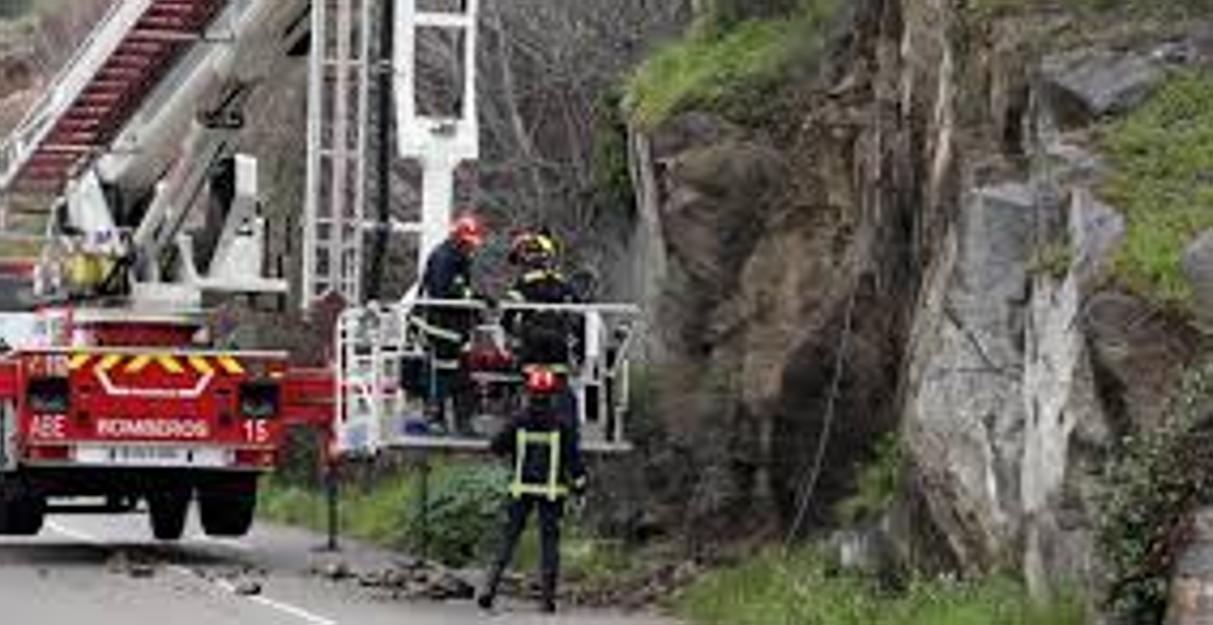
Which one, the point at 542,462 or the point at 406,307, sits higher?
the point at 406,307

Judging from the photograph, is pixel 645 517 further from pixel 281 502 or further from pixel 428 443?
pixel 281 502

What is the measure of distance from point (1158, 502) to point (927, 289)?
4.71 m

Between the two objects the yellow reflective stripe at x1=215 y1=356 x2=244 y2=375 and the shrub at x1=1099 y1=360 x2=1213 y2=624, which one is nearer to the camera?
the shrub at x1=1099 y1=360 x2=1213 y2=624

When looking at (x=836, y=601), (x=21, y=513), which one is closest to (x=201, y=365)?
(x=21, y=513)

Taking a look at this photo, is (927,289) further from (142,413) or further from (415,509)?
(415,509)

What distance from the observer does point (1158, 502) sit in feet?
40.1

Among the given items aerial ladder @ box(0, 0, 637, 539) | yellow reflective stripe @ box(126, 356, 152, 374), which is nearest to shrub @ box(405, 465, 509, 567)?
aerial ladder @ box(0, 0, 637, 539)

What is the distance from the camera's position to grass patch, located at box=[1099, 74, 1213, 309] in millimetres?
13211

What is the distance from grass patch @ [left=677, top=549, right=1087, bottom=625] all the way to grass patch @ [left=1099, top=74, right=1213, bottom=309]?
1621mm

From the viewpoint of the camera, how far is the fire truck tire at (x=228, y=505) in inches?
903

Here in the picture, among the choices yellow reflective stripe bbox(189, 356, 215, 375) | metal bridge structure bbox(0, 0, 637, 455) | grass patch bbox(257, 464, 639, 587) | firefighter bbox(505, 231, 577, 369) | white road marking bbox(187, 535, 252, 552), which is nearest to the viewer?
firefighter bbox(505, 231, 577, 369)

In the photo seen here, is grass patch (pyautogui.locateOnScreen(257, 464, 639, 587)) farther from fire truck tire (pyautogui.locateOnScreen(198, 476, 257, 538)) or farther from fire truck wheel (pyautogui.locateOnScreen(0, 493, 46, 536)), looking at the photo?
fire truck wheel (pyautogui.locateOnScreen(0, 493, 46, 536))

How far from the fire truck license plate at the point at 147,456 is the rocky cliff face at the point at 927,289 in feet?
12.4

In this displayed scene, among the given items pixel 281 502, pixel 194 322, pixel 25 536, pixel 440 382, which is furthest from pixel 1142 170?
pixel 281 502
